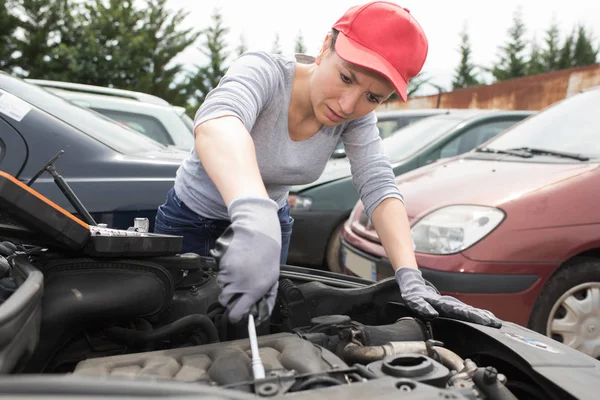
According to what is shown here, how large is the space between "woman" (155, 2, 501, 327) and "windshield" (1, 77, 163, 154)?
886mm

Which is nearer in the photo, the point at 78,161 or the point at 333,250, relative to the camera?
the point at 78,161

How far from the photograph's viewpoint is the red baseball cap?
157 cm

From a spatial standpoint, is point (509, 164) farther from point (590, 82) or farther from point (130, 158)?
point (590, 82)

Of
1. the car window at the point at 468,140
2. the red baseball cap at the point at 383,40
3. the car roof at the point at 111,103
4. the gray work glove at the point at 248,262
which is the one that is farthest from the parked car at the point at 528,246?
the car roof at the point at 111,103

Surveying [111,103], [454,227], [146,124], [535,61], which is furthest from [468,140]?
[535,61]

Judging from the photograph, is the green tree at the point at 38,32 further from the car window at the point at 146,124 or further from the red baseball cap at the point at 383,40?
the red baseball cap at the point at 383,40

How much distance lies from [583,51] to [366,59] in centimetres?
3732

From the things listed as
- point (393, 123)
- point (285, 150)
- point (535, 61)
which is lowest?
point (285, 150)

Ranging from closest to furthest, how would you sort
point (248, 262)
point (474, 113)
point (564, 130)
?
point (248, 262)
point (564, 130)
point (474, 113)

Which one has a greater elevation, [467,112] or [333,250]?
[467,112]

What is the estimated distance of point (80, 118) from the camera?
2.94 meters

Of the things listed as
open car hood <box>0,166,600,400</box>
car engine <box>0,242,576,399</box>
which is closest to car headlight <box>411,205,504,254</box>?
car engine <box>0,242,576,399</box>

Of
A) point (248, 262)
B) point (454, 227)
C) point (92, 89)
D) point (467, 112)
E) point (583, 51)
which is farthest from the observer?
point (583, 51)

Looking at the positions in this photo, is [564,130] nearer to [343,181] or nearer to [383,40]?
[343,181]
